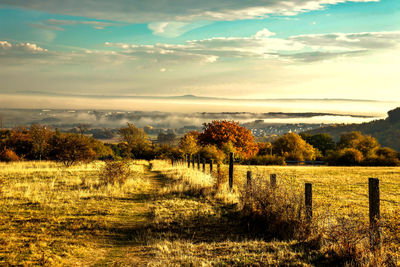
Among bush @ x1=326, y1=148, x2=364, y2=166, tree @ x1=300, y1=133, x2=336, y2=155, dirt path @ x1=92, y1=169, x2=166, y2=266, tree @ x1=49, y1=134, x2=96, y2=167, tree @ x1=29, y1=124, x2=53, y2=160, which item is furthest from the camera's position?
tree @ x1=300, y1=133, x2=336, y2=155

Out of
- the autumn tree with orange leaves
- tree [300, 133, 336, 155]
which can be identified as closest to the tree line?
the autumn tree with orange leaves

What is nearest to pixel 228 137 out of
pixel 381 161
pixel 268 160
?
pixel 268 160

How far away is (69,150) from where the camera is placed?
3122 centimetres

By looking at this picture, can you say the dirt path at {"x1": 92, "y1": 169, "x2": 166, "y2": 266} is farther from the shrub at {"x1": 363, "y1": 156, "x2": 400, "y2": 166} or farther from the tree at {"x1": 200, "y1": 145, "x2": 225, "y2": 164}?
the shrub at {"x1": 363, "y1": 156, "x2": 400, "y2": 166}

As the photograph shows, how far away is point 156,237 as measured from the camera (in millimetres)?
9070

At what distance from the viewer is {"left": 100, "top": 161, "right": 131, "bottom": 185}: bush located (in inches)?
768

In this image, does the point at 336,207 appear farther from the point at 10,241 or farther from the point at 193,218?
the point at 10,241

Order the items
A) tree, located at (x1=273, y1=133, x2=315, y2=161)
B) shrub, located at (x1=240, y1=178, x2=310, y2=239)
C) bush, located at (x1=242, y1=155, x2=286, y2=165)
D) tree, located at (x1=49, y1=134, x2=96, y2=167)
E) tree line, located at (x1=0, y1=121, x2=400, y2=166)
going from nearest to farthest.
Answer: shrub, located at (x1=240, y1=178, x2=310, y2=239)
tree, located at (x1=49, y1=134, x2=96, y2=167)
tree line, located at (x1=0, y1=121, x2=400, y2=166)
bush, located at (x1=242, y1=155, x2=286, y2=165)
tree, located at (x1=273, y1=133, x2=315, y2=161)

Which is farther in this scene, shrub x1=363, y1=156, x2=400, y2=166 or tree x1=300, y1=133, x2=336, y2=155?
tree x1=300, y1=133, x2=336, y2=155

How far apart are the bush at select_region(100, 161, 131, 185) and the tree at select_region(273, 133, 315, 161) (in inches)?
2257

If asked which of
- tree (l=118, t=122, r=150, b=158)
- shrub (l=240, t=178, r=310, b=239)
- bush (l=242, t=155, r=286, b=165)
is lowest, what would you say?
bush (l=242, t=155, r=286, b=165)

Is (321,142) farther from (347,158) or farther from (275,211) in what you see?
(275,211)

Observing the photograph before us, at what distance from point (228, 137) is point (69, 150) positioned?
23.8 metres

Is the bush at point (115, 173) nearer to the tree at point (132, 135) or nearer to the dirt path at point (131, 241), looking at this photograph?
the dirt path at point (131, 241)
